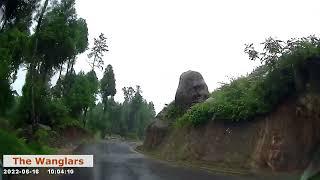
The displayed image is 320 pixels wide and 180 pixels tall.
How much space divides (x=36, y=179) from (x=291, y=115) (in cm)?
1196

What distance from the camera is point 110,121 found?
124m

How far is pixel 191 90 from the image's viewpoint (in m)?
42.9

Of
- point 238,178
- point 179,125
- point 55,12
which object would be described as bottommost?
point 238,178

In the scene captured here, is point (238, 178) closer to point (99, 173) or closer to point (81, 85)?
point (99, 173)

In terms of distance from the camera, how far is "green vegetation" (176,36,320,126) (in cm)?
2105

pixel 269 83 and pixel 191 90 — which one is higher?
pixel 191 90

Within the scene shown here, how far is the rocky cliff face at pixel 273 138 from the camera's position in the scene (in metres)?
20.7

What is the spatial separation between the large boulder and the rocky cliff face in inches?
525

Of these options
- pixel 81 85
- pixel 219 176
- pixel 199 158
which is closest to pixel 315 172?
pixel 219 176
